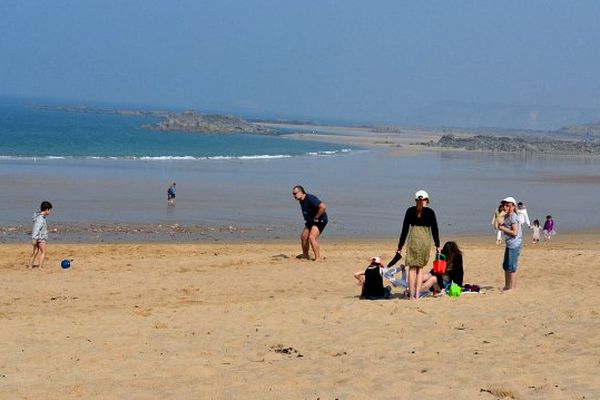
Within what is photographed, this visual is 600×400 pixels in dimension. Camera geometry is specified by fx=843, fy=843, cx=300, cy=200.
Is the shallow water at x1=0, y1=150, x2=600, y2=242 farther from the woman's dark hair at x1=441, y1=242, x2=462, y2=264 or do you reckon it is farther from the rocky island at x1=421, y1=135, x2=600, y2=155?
the rocky island at x1=421, y1=135, x2=600, y2=155

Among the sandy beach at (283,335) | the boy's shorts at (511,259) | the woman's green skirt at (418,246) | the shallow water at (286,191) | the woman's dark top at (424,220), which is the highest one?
the woman's dark top at (424,220)

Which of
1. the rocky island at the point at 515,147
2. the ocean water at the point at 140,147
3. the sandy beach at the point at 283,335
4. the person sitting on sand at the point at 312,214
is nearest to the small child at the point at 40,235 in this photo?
the sandy beach at the point at 283,335

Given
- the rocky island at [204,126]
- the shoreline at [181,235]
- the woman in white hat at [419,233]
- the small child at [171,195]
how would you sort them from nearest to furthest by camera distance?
the woman in white hat at [419,233], the shoreline at [181,235], the small child at [171,195], the rocky island at [204,126]

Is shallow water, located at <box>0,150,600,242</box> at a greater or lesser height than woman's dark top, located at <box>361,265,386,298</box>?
lesser

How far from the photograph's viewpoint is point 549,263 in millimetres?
14398

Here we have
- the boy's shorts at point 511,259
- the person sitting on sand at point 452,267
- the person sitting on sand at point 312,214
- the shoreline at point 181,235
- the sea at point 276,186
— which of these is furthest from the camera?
the sea at point 276,186

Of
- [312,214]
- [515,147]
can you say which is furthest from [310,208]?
[515,147]

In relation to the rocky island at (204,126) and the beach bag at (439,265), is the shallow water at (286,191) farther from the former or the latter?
the rocky island at (204,126)

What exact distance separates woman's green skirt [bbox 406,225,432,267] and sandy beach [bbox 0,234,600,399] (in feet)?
1.80

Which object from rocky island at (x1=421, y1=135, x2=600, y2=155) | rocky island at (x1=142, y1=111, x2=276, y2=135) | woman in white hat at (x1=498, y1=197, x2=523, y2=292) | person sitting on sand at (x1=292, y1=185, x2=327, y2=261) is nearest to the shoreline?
person sitting on sand at (x1=292, y1=185, x2=327, y2=261)

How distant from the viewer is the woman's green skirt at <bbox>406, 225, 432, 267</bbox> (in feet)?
33.6

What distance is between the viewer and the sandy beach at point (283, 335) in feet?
22.2

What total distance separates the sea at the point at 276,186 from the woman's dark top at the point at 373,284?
30.7 feet

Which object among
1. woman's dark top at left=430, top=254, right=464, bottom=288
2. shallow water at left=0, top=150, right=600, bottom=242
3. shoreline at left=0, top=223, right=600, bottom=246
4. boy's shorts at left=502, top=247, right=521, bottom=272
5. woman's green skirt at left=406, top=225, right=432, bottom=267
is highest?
woman's green skirt at left=406, top=225, right=432, bottom=267
